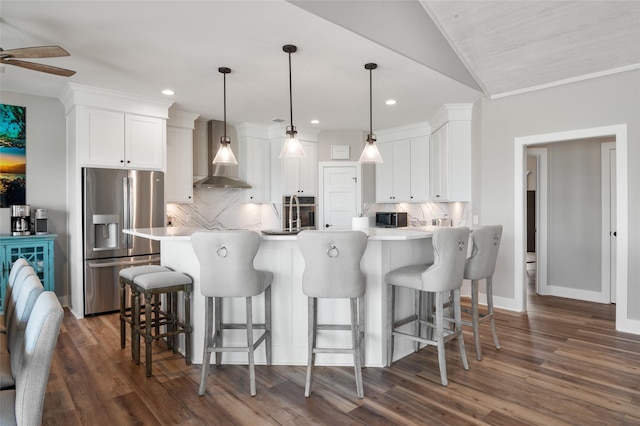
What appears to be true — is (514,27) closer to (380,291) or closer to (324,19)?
(324,19)

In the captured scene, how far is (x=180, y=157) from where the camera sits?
5.15 m

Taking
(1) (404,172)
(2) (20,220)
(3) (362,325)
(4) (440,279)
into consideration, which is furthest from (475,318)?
(2) (20,220)

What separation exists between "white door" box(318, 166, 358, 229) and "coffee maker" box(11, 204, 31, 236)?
13.1 ft

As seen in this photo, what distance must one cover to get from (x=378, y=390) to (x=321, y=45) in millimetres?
2643

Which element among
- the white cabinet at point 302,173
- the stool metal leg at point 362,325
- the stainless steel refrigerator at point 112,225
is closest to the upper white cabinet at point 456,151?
the white cabinet at point 302,173

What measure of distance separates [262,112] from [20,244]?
3.18 metres

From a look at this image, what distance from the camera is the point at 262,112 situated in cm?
517

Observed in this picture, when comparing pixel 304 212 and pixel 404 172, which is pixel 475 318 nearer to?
pixel 404 172

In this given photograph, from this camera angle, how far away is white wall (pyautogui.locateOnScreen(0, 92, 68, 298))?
4.31m

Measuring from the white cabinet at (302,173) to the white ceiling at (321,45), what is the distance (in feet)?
5.21

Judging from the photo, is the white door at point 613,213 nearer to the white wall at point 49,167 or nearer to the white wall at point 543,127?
the white wall at point 543,127

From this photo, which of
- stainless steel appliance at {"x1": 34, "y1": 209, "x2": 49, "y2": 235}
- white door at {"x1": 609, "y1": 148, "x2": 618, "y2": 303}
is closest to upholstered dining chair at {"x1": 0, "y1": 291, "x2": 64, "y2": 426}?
stainless steel appliance at {"x1": 34, "y1": 209, "x2": 49, "y2": 235}

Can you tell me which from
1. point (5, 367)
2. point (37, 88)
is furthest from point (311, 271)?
point (37, 88)

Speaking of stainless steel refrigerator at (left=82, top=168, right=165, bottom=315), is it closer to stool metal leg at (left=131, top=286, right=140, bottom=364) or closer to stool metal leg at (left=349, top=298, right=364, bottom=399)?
stool metal leg at (left=131, top=286, right=140, bottom=364)
